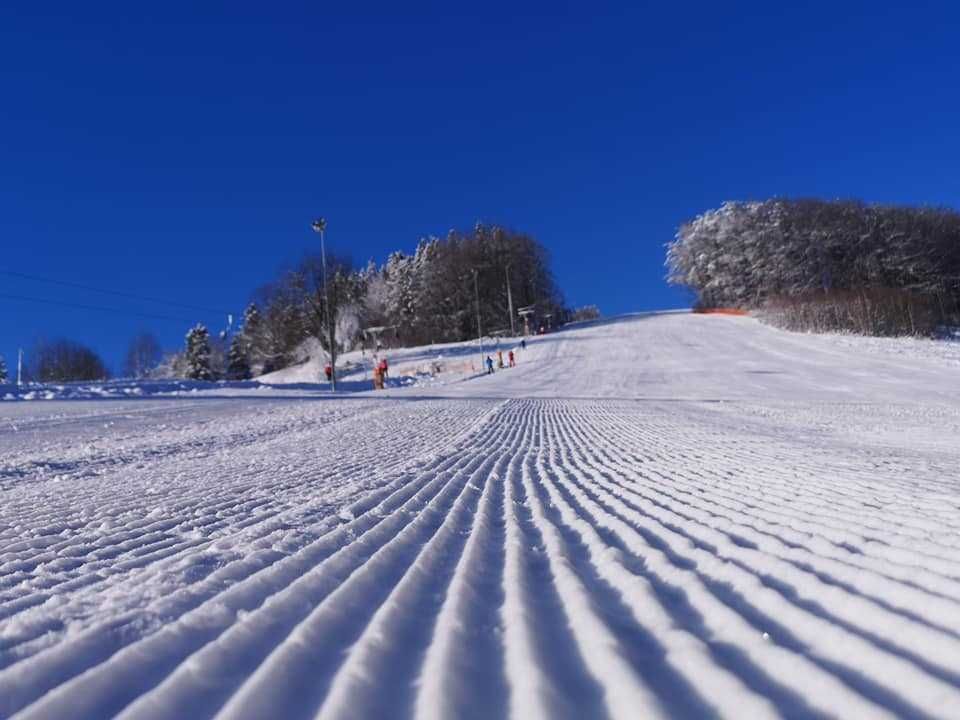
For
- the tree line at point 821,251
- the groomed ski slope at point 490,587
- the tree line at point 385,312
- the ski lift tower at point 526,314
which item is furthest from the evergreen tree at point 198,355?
the groomed ski slope at point 490,587

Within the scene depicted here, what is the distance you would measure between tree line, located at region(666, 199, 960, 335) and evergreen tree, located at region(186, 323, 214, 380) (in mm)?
64837

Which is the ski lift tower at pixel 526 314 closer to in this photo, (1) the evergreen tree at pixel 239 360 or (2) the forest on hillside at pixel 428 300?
(2) the forest on hillside at pixel 428 300

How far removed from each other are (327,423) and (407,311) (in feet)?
244

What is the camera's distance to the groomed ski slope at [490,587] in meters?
1.71

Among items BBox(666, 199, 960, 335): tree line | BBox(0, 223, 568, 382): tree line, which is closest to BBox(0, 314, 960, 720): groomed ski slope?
BBox(0, 223, 568, 382): tree line

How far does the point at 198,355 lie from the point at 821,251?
3054 inches

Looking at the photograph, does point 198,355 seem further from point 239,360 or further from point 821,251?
point 821,251

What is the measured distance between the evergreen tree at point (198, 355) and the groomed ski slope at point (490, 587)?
2894 inches

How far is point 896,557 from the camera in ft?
9.12

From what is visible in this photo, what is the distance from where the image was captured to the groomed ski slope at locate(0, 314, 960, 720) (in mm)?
1706

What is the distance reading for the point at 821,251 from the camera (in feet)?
253

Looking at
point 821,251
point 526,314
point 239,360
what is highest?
point 821,251

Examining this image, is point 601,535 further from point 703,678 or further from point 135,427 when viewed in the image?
point 135,427

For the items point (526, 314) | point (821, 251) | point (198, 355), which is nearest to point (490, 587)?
point (526, 314)
